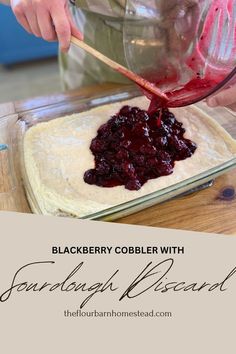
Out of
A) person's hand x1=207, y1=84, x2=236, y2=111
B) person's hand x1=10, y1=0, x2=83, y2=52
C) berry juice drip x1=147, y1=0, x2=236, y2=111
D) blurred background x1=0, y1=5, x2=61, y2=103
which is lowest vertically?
blurred background x1=0, y1=5, x2=61, y2=103

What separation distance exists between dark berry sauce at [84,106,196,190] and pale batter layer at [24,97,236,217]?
2 cm

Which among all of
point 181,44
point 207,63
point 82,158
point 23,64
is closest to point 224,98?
point 207,63

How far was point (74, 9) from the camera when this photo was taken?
1.14 meters

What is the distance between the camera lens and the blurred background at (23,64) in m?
2.37

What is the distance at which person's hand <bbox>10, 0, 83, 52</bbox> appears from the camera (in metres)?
0.81

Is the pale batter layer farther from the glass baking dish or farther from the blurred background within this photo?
the blurred background

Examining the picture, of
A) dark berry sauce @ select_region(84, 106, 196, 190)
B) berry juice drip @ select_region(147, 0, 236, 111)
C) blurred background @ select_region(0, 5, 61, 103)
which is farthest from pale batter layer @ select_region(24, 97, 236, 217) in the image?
blurred background @ select_region(0, 5, 61, 103)

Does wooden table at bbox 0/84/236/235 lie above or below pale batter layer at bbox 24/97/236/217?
below

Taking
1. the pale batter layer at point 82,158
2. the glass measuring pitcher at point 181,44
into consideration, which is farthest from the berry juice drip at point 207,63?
the pale batter layer at point 82,158

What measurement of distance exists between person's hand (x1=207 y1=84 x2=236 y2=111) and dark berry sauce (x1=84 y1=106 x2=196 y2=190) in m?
0.11

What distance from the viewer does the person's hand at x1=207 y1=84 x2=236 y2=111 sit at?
849 mm

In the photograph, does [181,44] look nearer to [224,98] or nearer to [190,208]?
[224,98]

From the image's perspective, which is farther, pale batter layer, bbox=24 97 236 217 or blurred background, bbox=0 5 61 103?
blurred background, bbox=0 5 61 103

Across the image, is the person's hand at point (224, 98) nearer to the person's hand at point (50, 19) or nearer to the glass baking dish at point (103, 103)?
the glass baking dish at point (103, 103)
